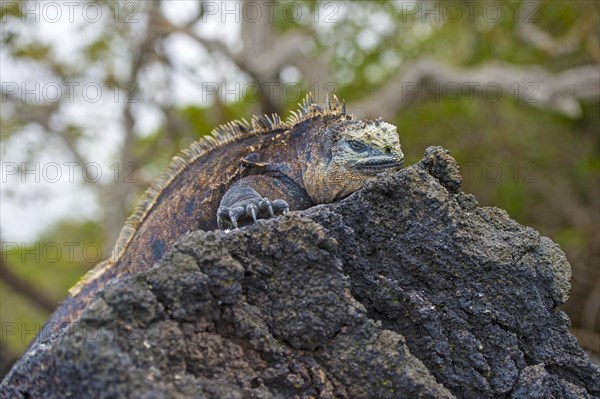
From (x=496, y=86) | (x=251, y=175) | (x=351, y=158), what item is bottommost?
(x=251, y=175)

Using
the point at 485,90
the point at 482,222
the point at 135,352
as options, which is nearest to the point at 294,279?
the point at 135,352

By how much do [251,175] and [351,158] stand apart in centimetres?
62

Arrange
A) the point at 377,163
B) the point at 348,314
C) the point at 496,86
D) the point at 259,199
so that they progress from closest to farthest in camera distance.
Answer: the point at 348,314 → the point at 259,199 → the point at 377,163 → the point at 496,86

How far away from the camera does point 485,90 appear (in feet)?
43.6

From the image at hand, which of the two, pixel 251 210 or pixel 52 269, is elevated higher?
pixel 52 269

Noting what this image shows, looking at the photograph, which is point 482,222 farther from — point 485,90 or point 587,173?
point 587,173

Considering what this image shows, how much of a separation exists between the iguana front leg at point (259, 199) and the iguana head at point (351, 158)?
4.3 inches

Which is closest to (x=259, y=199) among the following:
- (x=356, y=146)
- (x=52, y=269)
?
(x=356, y=146)

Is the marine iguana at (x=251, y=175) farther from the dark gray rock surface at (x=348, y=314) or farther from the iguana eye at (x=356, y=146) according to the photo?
the dark gray rock surface at (x=348, y=314)

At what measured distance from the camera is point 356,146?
430 cm

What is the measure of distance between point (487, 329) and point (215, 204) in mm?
1777

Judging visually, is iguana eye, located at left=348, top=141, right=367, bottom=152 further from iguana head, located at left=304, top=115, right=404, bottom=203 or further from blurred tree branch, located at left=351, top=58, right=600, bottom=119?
blurred tree branch, located at left=351, top=58, right=600, bottom=119

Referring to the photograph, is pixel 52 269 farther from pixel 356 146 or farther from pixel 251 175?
pixel 356 146

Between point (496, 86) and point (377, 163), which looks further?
point (496, 86)
